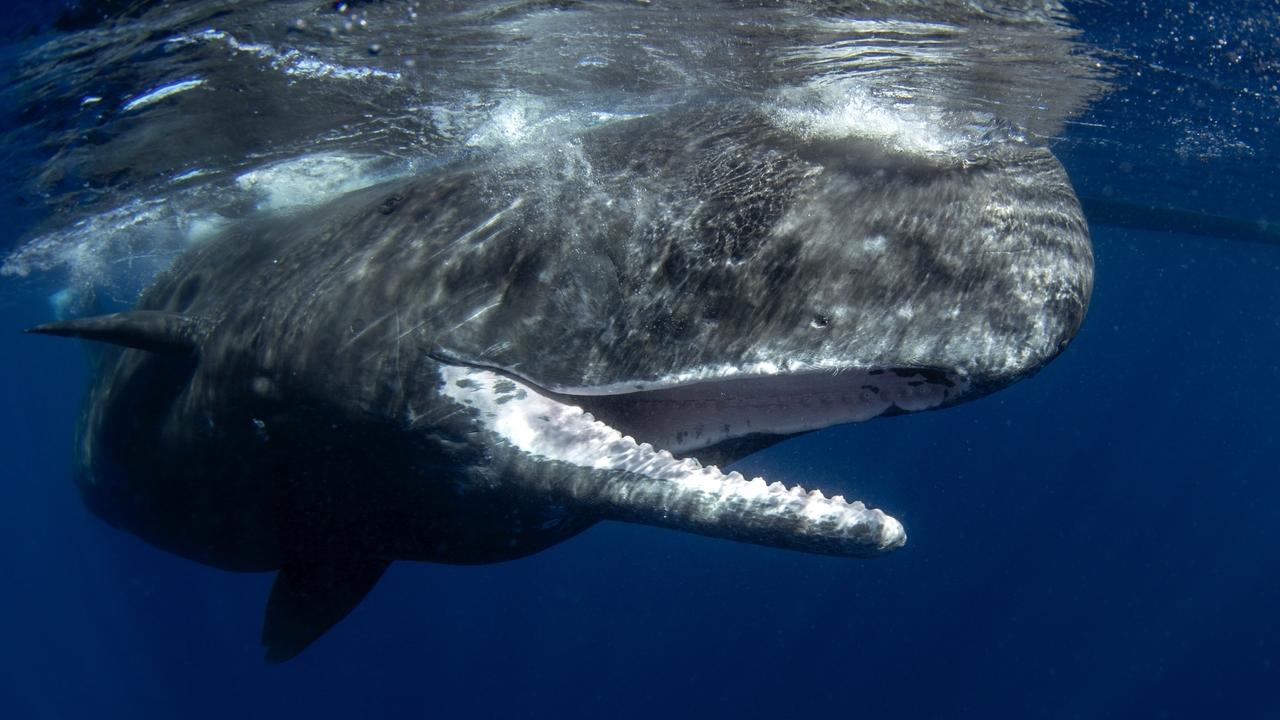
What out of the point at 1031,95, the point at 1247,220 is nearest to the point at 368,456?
the point at 1031,95

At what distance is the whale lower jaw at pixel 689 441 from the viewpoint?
3.22 m

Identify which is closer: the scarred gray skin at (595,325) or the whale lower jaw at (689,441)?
the whale lower jaw at (689,441)

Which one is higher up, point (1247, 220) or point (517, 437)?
point (517, 437)

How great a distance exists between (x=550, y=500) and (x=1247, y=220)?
30638 mm

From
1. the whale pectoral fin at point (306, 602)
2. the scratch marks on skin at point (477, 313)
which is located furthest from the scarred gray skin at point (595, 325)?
the whale pectoral fin at point (306, 602)

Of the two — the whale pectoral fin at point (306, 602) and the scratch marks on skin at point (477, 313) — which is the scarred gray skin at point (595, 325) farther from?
the whale pectoral fin at point (306, 602)

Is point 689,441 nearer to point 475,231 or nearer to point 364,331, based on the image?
point 475,231

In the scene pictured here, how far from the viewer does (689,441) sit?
418cm

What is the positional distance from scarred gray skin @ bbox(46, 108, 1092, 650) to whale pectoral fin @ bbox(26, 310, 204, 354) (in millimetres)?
27

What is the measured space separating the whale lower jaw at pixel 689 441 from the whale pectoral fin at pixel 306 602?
106 inches

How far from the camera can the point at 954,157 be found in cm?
402

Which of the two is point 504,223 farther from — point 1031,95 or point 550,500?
point 1031,95

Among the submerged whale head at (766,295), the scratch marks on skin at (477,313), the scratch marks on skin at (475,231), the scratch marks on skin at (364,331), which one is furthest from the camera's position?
the scratch marks on skin at (475,231)

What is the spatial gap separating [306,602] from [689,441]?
13.1ft
